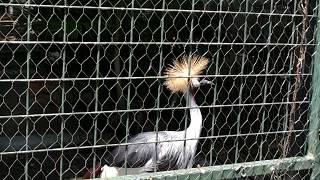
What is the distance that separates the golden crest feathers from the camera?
369 cm

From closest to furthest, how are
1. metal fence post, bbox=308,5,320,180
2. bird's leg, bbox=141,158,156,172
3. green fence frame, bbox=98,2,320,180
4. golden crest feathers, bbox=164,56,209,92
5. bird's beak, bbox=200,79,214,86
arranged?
green fence frame, bbox=98,2,320,180
metal fence post, bbox=308,5,320,180
golden crest feathers, bbox=164,56,209,92
bird's leg, bbox=141,158,156,172
bird's beak, bbox=200,79,214,86

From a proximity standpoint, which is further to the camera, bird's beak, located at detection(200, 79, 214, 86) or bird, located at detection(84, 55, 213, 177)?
bird's beak, located at detection(200, 79, 214, 86)

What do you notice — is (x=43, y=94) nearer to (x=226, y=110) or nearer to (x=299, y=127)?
(x=226, y=110)

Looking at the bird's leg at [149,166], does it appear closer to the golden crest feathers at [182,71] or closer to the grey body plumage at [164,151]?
the grey body plumage at [164,151]

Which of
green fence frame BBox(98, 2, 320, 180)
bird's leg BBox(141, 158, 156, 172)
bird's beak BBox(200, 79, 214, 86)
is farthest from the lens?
bird's beak BBox(200, 79, 214, 86)

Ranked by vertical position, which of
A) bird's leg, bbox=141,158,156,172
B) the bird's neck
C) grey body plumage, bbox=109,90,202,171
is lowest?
bird's leg, bbox=141,158,156,172

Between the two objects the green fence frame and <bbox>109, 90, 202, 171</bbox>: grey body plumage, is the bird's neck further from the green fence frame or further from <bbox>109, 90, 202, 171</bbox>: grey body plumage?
the green fence frame

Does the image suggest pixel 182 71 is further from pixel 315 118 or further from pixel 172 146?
pixel 315 118

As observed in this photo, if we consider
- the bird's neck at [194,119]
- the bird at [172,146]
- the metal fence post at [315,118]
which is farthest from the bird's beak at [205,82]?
the metal fence post at [315,118]

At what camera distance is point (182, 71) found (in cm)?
371

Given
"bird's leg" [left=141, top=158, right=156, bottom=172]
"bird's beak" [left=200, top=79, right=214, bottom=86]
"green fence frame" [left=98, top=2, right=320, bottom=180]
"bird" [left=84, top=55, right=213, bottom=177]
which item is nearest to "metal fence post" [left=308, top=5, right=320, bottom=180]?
"green fence frame" [left=98, top=2, right=320, bottom=180]

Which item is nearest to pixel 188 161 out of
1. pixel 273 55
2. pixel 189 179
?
pixel 189 179

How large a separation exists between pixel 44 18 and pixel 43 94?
4.66 ft

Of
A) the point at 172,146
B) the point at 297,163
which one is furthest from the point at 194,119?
the point at 297,163
